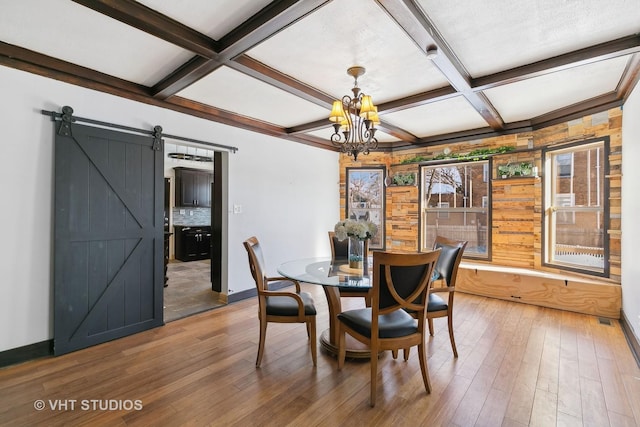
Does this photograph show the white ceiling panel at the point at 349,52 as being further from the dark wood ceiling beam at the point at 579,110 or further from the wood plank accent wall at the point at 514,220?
the wood plank accent wall at the point at 514,220

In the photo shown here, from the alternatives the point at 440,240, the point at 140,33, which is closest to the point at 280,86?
the point at 140,33

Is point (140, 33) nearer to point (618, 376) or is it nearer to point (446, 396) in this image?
Result: point (446, 396)

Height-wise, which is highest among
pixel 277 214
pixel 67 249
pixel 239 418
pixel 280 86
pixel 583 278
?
pixel 280 86

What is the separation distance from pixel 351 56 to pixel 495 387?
2.72 meters

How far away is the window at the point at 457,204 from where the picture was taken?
497cm

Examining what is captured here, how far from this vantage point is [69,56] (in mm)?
2586

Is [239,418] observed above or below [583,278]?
below

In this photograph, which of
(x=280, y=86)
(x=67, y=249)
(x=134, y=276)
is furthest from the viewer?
(x=134, y=276)

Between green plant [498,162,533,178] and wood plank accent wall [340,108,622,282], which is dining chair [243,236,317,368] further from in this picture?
green plant [498,162,533,178]

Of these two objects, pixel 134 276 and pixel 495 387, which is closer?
pixel 495 387

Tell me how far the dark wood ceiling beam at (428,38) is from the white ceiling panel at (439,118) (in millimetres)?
488

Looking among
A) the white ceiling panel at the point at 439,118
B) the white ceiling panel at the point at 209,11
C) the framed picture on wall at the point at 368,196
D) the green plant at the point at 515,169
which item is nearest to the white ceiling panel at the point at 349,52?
the white ceiling panel at the point at 209,11

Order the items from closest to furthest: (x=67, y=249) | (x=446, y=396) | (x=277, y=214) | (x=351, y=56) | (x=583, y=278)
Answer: (x=446, y=396) → (x=351, y=56) → (x=67, y=249) → (x=583, y=278) → (x=277, y=214)

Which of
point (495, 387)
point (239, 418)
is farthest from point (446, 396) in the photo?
point (239, 418)
